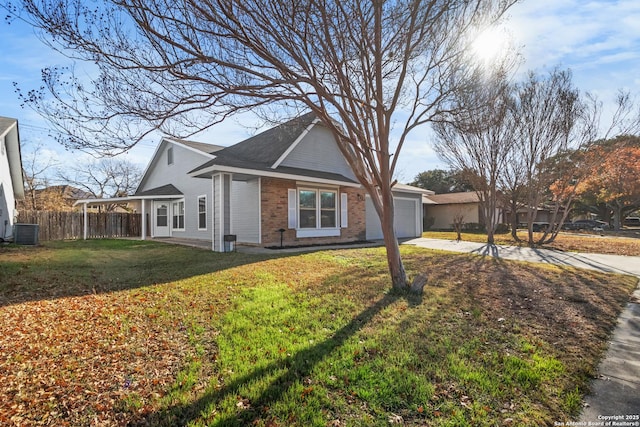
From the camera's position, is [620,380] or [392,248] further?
[392,248]

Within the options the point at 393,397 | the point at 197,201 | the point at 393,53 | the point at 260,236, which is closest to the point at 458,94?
the point at 393,53

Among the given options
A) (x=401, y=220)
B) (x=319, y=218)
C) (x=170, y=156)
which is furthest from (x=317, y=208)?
(x=170, y=156)

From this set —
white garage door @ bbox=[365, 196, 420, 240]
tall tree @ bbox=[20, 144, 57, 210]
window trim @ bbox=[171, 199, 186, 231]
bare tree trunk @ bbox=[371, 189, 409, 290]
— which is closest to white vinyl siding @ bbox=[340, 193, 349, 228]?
white garage door @ bbox=[365, 196, 420, 240]

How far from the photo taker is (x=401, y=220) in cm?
1895

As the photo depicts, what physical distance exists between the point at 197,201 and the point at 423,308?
45.8ft

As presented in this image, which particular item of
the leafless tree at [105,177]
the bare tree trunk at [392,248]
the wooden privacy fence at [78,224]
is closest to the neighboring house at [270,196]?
the wooden privacy fence at [78,224]

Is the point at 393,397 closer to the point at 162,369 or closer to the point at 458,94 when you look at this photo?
the point at 162,369

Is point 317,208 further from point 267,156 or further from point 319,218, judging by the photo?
point 267,156

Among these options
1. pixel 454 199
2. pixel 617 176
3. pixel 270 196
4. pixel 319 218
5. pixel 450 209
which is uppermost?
pixel 617 176

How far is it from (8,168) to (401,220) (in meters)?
20.7

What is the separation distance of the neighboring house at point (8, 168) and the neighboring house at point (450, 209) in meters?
28.8

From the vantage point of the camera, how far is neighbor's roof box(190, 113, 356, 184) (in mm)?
11445

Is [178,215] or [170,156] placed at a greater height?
[170,156]

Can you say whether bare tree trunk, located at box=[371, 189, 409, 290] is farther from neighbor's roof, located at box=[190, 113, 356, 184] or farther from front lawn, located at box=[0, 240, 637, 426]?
neighbor's roof, located at box=[190, 113, 356, 184]
